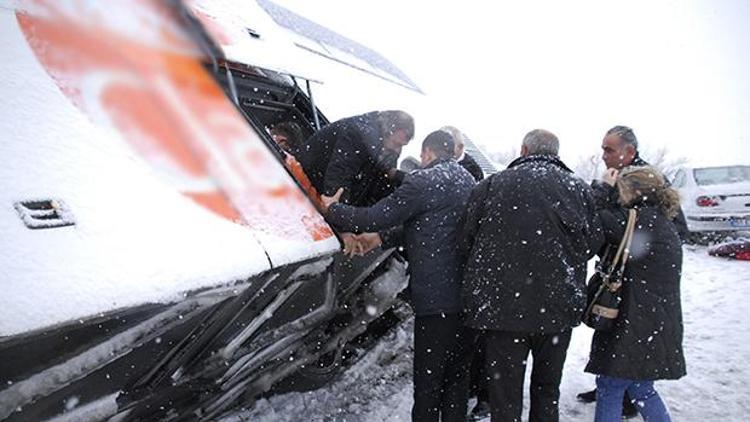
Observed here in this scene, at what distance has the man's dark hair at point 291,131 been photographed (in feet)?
10.4

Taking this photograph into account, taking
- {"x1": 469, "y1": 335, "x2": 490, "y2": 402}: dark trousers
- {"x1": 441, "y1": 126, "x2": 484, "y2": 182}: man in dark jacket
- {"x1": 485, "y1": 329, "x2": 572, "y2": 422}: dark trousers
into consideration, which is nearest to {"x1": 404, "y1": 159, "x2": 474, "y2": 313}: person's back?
{"x1": 485, "y1": 329, "x2": 572, "y2": 422}: dark trousers

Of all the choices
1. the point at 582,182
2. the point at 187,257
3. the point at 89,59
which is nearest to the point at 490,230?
the point at 582,182

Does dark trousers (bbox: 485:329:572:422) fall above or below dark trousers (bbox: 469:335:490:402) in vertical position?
above

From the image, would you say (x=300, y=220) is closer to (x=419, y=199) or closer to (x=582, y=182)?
(x=419, y=199)

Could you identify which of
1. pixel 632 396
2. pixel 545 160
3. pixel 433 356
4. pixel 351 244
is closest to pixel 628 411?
pixel 632 396

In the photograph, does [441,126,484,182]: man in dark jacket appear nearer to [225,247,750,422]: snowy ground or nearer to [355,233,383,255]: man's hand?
[355,233,383,255]: man's hand

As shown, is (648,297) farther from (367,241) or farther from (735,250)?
(735,250)

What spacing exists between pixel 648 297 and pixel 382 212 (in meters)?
1.44

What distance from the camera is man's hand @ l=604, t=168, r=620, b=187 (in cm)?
285

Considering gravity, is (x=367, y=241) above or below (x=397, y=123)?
below

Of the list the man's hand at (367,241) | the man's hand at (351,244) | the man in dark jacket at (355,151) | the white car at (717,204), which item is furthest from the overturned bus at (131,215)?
the white car at (717,204)

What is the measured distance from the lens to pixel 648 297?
247 cm

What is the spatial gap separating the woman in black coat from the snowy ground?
91 centimetres

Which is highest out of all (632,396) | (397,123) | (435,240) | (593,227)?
(593,227)
